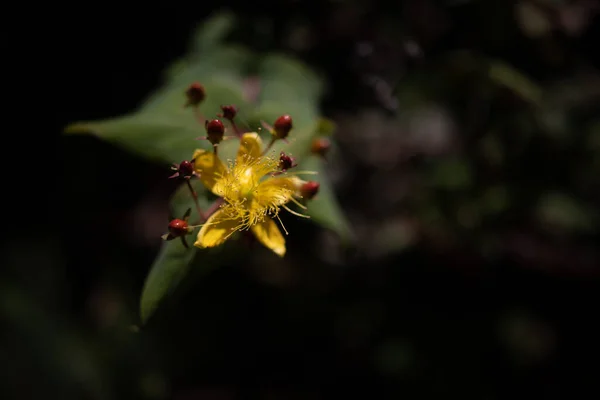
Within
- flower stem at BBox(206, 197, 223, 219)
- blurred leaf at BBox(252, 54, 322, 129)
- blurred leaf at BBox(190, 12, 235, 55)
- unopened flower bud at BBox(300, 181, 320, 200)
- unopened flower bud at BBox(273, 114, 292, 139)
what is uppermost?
blurred leaf at BBox(190, 12, 235, 55)

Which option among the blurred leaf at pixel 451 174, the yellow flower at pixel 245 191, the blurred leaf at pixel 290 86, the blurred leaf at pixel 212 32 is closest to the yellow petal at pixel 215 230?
the yellow flower at pixel 245 191

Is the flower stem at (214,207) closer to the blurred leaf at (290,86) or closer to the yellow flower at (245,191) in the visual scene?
the yellow flower at (245,191)

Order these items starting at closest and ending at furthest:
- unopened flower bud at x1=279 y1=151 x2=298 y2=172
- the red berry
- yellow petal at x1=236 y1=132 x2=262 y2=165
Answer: the red berry → unopened flower bud at x1=279 y1=151 x2=298 y2=172 → yellow petal at x1=236 y1=132 x2=262 y2=165

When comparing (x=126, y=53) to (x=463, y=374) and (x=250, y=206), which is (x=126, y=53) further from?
(x=463, y=374)

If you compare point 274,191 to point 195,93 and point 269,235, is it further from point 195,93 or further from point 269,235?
point 195,93

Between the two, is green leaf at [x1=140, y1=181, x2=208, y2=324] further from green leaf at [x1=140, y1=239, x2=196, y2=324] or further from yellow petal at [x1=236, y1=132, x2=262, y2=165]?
yellow petal at [x1=236, y1=132, x2=262, y2=165]

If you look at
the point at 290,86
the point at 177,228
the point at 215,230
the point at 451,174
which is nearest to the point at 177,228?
the point at 177,228

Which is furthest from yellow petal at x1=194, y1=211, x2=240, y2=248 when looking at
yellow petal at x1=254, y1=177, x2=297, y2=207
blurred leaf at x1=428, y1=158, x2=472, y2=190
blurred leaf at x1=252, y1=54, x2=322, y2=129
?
blurred leaf at x1=428, y1=158, x2=472, y2=190

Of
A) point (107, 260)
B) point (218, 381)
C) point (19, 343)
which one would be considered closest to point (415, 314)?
point (218, 381)
